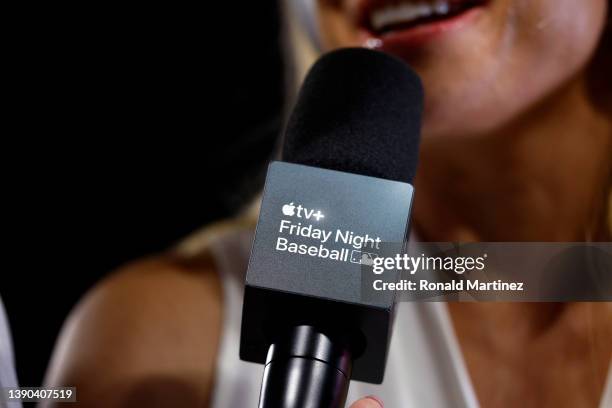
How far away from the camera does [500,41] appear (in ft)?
1.81

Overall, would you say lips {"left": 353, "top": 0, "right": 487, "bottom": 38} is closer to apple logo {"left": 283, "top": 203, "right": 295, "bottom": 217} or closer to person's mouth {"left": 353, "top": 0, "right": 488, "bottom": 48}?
person's mouth {"left": 353, "top": 0, "right": 488, "bottom": 48}

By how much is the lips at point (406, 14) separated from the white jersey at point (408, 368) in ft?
0.69

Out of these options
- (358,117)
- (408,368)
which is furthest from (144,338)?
(358,117)

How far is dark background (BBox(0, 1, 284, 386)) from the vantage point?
72cm

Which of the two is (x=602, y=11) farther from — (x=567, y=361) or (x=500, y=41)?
(x=567, y=361)

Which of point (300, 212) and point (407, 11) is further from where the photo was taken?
point (407, 11)

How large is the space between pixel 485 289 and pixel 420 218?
293 mm

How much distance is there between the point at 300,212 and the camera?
343 millimetres

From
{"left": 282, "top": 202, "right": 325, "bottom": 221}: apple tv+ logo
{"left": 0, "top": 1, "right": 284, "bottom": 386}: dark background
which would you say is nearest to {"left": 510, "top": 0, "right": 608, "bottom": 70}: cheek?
{"left": 282, "top": 202, "right": 325, "bottom": 221}: apple tv+ logo

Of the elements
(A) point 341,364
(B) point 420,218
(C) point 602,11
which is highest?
(C) point 602,11

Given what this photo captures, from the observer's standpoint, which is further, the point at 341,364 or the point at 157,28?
the point at 157,28

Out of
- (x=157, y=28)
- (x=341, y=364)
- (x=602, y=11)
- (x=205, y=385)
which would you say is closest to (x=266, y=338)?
(x=341, y=364)

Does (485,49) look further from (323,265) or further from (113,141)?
(113,141)

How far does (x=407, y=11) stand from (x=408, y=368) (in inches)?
10.8
